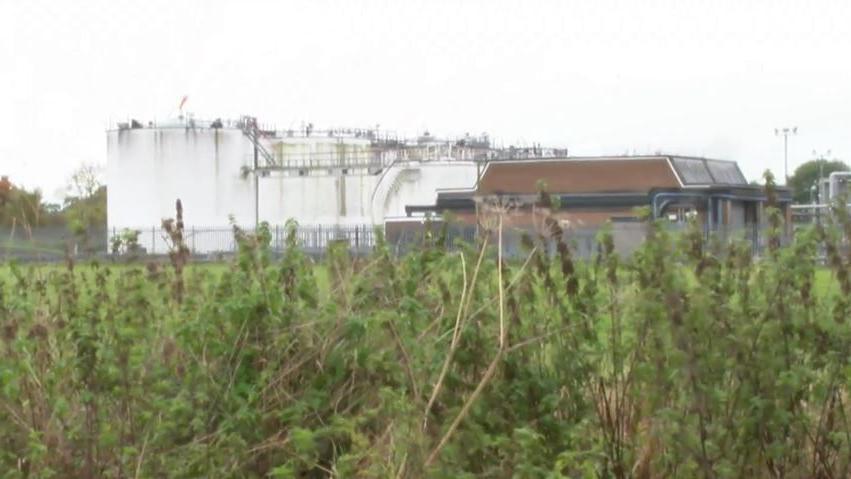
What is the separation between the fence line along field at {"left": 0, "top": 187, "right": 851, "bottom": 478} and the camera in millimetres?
6672

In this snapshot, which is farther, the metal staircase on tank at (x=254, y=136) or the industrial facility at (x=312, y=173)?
the metal staircase on tank at (x=254, y=136)

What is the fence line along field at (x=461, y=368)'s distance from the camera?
6672mm

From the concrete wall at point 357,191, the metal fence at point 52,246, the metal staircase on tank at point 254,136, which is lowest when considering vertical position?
the metal fence at point 52,246

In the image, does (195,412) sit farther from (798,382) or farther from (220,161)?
(220,161)

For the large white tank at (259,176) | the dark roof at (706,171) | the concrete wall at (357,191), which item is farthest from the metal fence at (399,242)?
the large white tank at (259,176)

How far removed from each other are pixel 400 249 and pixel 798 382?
2.93 meters

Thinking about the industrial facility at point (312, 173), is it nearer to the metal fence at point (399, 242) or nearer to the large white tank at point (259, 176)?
the large white tank at point (259, 176)

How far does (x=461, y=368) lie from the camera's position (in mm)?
7254

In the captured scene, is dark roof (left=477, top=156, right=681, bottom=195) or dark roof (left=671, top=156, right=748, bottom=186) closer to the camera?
dark roof (left=477, top=156, right=681, bottom=195)

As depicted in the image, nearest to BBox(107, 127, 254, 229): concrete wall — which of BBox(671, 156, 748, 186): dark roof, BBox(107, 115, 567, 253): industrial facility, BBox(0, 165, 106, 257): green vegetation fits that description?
BBox(107, 115, 567, 253): industrial facility

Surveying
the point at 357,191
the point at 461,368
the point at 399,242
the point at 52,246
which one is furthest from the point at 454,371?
the point at 357,191

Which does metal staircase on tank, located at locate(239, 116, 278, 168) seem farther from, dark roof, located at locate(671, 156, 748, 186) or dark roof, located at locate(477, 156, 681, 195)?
dark roof, located at locate(671, 156, 748, 186)

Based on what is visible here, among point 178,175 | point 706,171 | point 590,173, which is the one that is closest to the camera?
point 590,173

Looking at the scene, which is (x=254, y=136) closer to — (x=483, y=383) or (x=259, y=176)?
(x=259, y=176)
